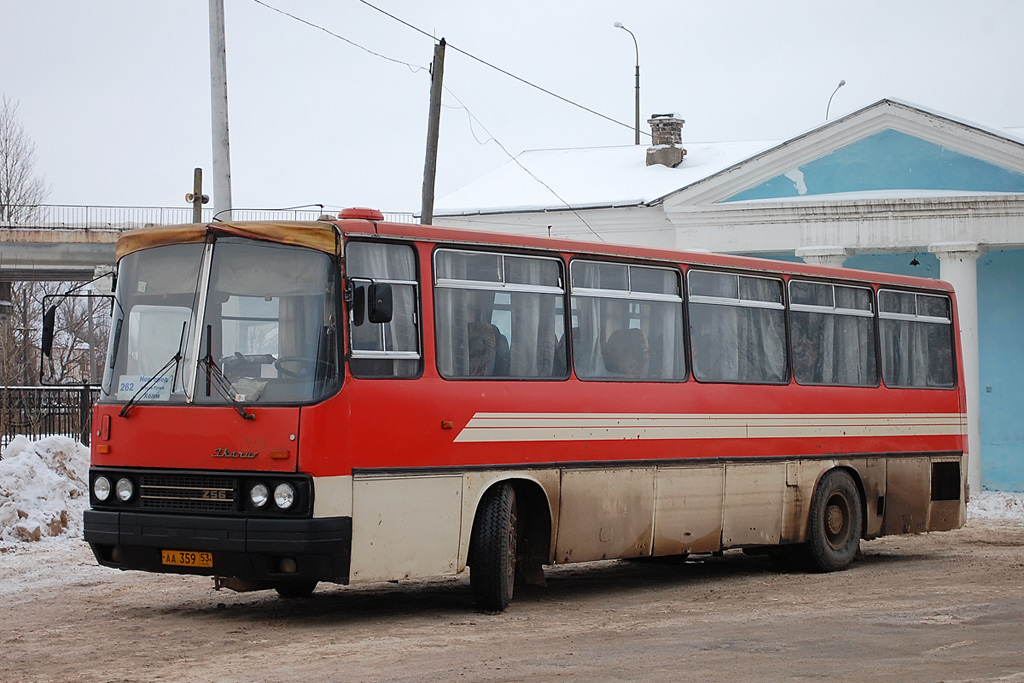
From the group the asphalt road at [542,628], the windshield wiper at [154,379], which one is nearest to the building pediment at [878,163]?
the asphalt road at [542,628]

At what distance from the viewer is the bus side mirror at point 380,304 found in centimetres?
987

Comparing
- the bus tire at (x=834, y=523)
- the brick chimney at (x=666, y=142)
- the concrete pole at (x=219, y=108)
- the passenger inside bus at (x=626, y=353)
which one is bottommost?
the bus tire at (x=834, y=523)

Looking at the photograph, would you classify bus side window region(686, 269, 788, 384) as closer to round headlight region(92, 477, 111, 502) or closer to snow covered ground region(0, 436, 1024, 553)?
round headlight region(92, 477, 111, 502)

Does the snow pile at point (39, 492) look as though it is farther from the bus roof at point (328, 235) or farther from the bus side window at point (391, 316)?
the bus side window at point (391, 316)

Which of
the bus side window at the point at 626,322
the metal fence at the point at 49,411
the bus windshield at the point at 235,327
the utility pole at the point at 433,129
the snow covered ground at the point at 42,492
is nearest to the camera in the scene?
the bus windshield at the point at 235,327

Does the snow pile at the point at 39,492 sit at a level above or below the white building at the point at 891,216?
below

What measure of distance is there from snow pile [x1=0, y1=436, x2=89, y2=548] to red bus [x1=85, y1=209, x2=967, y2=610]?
5768 mm

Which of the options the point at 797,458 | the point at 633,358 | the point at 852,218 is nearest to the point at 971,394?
the point at 852,218

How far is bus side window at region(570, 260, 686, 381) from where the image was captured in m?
12.0

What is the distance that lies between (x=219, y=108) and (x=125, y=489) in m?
11.2

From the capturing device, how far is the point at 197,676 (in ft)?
26.6

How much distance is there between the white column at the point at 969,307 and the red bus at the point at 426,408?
12960 millimetres

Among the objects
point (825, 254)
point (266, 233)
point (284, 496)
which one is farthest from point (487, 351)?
point (825, 254)

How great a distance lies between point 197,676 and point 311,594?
13.4 feet
